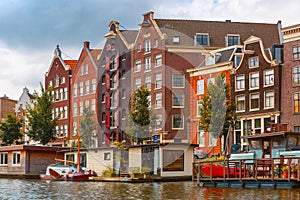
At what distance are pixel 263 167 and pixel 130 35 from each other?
44989 millimetres

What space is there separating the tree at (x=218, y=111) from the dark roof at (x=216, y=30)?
16.5 meters

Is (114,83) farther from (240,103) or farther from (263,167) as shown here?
(263,167)

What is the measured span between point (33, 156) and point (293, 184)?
38516mm

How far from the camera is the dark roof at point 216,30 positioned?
6975 cm

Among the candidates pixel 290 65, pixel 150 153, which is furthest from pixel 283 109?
pixel 150 153

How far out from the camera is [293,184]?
30.0 m

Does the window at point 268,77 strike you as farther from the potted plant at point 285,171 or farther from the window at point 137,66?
the potted plant at point 285,171

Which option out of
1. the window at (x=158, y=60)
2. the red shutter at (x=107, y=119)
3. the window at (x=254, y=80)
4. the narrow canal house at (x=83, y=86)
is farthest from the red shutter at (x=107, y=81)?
the window at (x=254, y=80)

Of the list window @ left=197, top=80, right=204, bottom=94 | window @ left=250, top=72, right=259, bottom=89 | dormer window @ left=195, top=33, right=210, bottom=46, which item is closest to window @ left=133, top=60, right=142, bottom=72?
dormer window @ left=195, top=33, right=210, bottom=46

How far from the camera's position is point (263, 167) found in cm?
3238

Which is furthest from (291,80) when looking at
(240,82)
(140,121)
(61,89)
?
(61,89)

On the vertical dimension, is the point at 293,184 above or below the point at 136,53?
below

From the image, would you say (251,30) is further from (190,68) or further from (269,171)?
(269,171)

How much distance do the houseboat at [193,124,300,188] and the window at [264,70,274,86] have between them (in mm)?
18332
